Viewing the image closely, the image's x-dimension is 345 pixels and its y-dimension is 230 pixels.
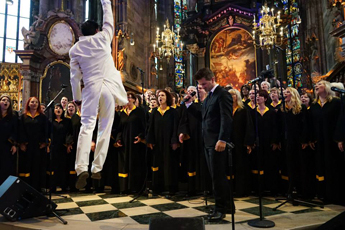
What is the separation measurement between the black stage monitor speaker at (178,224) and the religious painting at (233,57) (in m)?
16.6

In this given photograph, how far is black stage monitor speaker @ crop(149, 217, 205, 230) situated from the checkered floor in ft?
3.45

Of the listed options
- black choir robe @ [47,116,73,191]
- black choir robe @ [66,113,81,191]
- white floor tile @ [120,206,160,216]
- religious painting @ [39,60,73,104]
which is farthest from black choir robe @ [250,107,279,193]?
religious painting @ [39,60,73,104]

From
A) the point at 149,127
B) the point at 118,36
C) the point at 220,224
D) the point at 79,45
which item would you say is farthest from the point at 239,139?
the point at 118,36

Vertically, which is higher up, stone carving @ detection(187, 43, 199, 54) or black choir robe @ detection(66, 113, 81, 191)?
stone carving @ detection(187, 43, 199, 54)

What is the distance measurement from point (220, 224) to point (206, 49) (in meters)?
17.4

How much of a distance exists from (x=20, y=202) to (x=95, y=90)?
1689 millimetres

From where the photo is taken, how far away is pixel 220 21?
62.5ft

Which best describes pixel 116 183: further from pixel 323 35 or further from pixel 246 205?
pixel 323 35

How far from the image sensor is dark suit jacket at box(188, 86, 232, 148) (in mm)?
3370

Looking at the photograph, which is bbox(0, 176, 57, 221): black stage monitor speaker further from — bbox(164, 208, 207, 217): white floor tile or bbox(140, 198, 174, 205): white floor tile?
bbox(164, 208, 207, 217): white floor tile

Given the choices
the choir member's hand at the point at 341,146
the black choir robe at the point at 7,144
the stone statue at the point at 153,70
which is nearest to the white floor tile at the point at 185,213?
the choir member's hand at the point at 341,146

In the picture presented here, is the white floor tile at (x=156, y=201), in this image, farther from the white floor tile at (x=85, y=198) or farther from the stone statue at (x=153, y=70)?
the stone statue at (x=153, y=70)

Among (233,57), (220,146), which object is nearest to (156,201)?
(220,146)

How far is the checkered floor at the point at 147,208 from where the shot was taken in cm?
356
